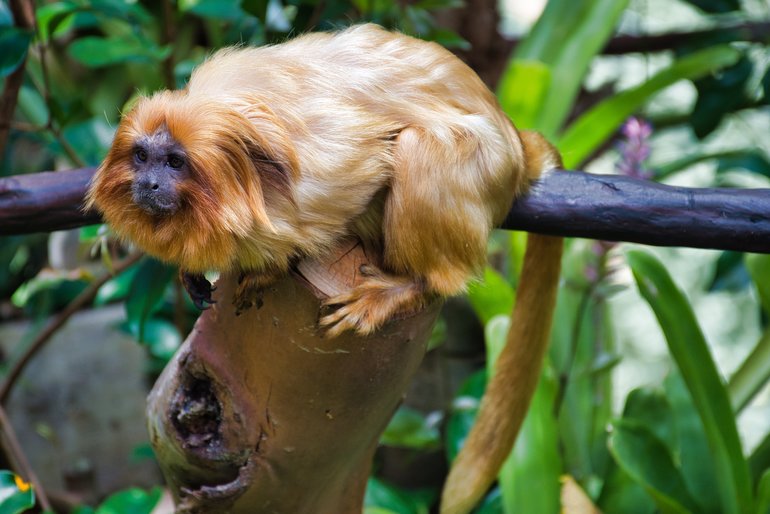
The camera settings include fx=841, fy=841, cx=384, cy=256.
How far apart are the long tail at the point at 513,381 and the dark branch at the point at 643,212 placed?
0.76ft

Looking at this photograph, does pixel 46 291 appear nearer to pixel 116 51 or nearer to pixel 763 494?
pixel 116 51

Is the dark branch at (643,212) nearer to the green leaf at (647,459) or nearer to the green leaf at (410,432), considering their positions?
the green leaf at (647,459)

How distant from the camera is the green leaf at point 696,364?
1.80 metres

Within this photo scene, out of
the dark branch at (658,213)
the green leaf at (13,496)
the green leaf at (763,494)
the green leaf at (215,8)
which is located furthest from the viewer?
the green leaf at (215,8)

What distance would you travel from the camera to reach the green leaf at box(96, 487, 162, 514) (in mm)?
1733

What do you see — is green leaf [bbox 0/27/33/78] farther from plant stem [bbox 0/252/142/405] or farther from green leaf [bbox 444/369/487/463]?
green leaf [bbox 444/369/487/463]

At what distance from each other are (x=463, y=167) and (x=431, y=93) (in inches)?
5.7

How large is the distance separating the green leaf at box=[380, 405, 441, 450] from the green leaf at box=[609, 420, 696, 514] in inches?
25.9

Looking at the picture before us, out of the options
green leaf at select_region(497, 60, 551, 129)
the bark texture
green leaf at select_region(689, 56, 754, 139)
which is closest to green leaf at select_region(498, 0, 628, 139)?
green leaf at select_region(497, 60, 551, 129)

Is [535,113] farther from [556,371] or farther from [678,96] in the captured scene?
[678,96]

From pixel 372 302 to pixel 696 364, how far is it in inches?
35.3

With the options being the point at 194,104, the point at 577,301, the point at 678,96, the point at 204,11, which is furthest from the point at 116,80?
the point at 678,96

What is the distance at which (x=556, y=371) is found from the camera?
2377 mm

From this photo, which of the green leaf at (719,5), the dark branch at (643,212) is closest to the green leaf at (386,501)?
the dark branch at (643,212)
